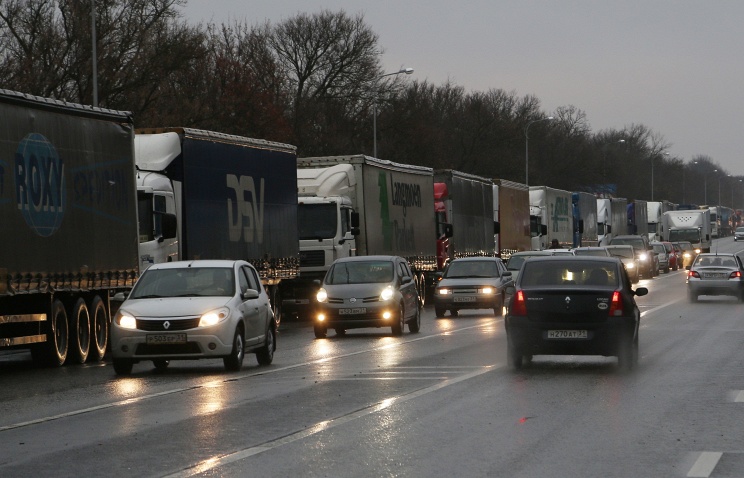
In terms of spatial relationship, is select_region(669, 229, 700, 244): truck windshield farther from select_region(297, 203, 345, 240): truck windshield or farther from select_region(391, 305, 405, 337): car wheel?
select_region(391, 305, 405, 337): car wheel

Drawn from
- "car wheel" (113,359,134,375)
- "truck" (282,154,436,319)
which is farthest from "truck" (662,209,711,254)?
"car wheel" (113,359,134,375)

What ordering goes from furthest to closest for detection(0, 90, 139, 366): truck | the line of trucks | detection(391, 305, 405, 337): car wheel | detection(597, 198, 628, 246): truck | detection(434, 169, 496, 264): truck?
detection(597, 198, 628, 246): truck, detection(434, 169, 496, 264): truck, detection(391, 305, 405, 337): car wheel, the line of trucks, detection(0, 90, 139, 366): truck

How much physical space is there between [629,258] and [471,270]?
26.0 metres

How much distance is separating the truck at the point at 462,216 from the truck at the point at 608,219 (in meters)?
27.3

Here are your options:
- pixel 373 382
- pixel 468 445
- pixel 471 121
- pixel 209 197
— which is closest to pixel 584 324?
pixel 373 382

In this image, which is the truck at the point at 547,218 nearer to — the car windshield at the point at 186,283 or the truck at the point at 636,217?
the truck at the point at 636,217

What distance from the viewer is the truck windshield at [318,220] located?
36.4m

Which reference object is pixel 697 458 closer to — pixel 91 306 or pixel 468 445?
pixel 468 445

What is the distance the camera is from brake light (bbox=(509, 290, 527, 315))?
18.9 metres

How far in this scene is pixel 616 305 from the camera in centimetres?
1881

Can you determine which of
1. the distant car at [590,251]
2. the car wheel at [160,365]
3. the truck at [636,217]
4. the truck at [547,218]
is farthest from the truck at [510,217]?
the car wheel at [160,365]

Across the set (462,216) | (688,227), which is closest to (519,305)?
(462,216)

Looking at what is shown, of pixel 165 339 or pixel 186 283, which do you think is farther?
pixel 186 283

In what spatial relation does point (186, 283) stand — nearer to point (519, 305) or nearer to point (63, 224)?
point (63, 224)
